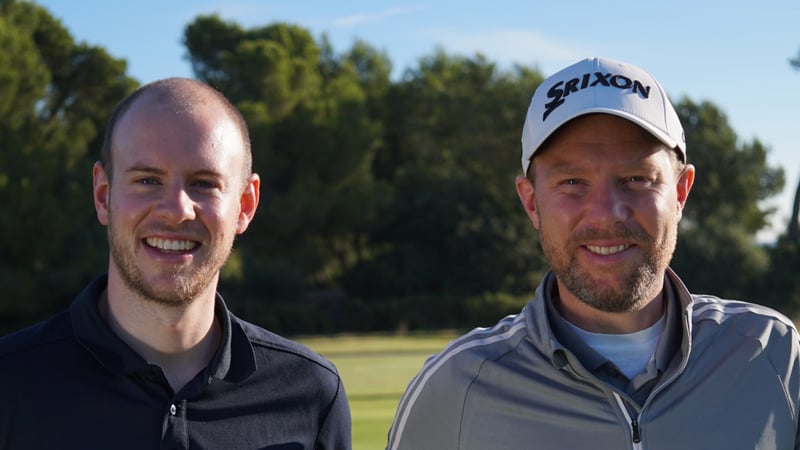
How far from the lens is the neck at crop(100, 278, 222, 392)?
341 centimetres

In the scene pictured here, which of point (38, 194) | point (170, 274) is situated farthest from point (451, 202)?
point (170, 274)

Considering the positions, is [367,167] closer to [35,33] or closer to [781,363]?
[35,33]

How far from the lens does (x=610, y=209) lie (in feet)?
10.2

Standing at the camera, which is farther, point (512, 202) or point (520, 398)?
point (512, 202)

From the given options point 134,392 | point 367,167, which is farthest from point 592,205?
point 367,167

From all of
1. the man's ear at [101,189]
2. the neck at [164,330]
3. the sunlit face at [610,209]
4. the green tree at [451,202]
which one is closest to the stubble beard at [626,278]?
the sunlit face at [610,209]

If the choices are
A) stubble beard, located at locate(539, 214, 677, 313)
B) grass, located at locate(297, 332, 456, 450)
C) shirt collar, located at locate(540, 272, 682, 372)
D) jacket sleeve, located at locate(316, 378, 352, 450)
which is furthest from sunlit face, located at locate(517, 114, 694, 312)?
grass, located at locate(297, 332, 456, 450)

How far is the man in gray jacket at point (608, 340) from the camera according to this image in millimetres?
3008

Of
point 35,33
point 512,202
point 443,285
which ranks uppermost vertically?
point 35,33

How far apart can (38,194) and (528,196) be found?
113 ft

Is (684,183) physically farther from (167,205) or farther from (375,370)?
(375,370)

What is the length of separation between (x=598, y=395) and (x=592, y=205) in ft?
1.79

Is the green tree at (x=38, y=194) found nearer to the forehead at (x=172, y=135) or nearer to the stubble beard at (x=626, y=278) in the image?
the forehead at (x=172, y=135)

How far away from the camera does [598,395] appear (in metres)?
3.04
